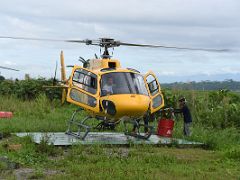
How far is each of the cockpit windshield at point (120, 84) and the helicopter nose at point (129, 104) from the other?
0.70ft

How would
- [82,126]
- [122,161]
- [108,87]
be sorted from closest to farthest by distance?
[122,161] → [108,87] → [82,126]

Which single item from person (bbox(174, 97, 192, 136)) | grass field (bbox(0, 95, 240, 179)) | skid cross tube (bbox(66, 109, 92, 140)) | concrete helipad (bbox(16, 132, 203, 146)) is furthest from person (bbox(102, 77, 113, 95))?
person (bbox(174, 97, 192, 136))

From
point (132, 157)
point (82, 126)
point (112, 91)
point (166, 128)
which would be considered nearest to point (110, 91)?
point (112, 91)

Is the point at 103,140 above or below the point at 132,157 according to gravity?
above

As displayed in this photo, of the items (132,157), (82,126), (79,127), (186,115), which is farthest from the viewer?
(186,115)

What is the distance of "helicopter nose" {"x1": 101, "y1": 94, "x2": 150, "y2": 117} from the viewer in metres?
13.2

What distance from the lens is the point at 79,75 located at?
581 inches

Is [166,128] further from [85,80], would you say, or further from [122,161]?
[122,161]

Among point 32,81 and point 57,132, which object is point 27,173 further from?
point 32,81

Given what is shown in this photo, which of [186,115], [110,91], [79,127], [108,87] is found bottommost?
[79,127]

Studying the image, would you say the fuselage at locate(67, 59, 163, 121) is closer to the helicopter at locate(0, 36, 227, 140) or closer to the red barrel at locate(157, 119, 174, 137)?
the helicopter at locate(0, 36, 227, 140)

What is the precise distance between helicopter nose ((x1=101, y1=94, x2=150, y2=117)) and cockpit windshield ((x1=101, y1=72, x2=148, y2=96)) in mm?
213

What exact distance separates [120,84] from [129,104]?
2.71 feet

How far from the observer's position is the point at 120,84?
45.1 ft
